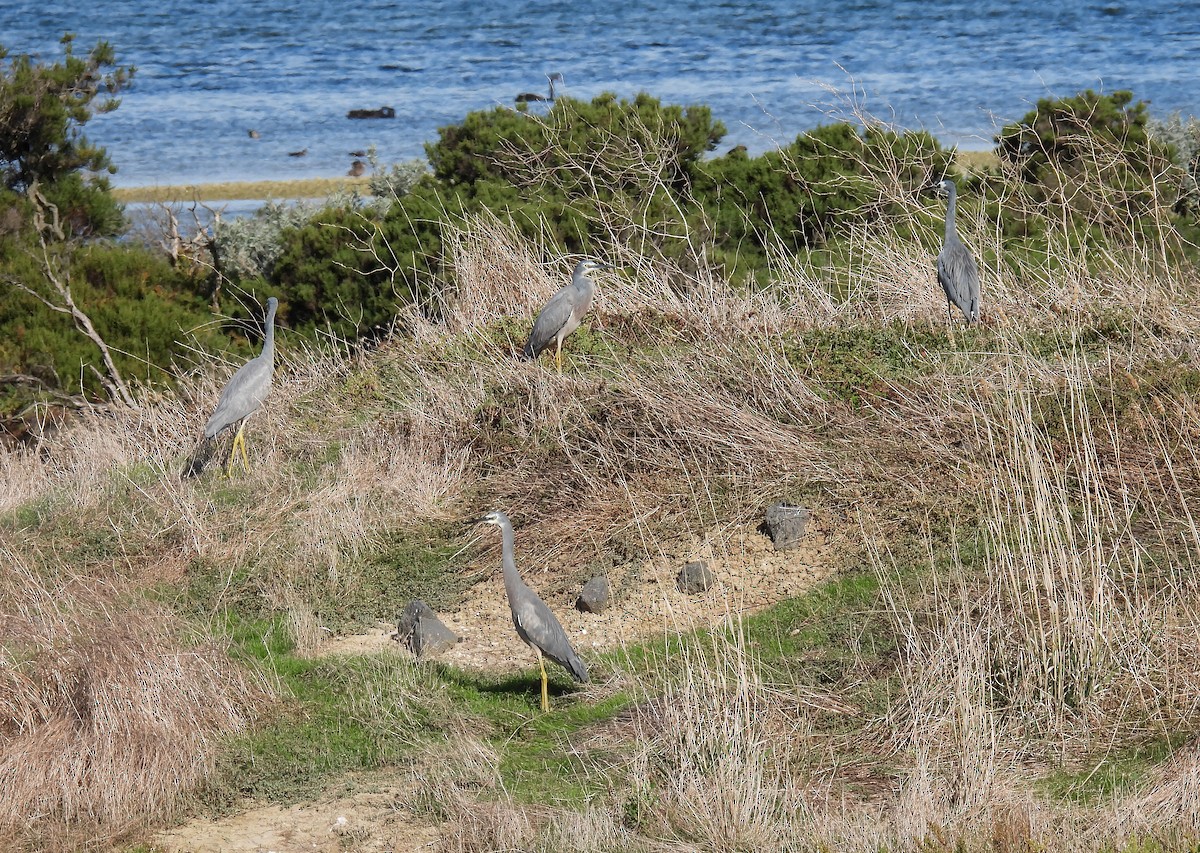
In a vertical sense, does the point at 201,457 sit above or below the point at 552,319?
below

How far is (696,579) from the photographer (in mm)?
6648

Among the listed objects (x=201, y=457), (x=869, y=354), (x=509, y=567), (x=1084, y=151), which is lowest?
(x=201, y=457)

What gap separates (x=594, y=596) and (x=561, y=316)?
9.32 ft

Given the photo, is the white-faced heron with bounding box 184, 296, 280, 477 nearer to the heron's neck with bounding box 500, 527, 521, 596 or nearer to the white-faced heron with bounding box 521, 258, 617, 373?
the white-faced heron with bounding box 521, 258, 617, 373

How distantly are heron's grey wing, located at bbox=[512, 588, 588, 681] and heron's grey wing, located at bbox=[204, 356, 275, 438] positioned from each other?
387cm

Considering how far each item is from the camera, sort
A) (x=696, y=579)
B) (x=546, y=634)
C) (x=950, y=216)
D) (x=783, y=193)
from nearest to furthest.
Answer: (x=546, y=634) → (x=696, y=579) → (x=950, y=216) → (x=783, y=193)

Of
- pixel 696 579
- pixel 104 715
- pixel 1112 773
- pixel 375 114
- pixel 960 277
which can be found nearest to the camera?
pixel 1112 773

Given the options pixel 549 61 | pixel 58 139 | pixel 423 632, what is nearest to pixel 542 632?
pixel 423 632

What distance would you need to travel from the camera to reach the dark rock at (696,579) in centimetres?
663

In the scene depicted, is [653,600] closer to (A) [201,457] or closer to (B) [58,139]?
(A) [201,457]

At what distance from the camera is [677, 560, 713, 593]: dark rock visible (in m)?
6.63

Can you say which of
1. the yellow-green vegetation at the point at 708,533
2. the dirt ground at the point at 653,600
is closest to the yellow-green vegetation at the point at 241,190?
Result: the yellow-green vegetation at the point at 708,533

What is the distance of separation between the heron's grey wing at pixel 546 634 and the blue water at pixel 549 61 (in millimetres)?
15625

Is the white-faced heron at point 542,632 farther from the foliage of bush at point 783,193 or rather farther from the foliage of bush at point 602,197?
the foliage of bush at point 783,193
